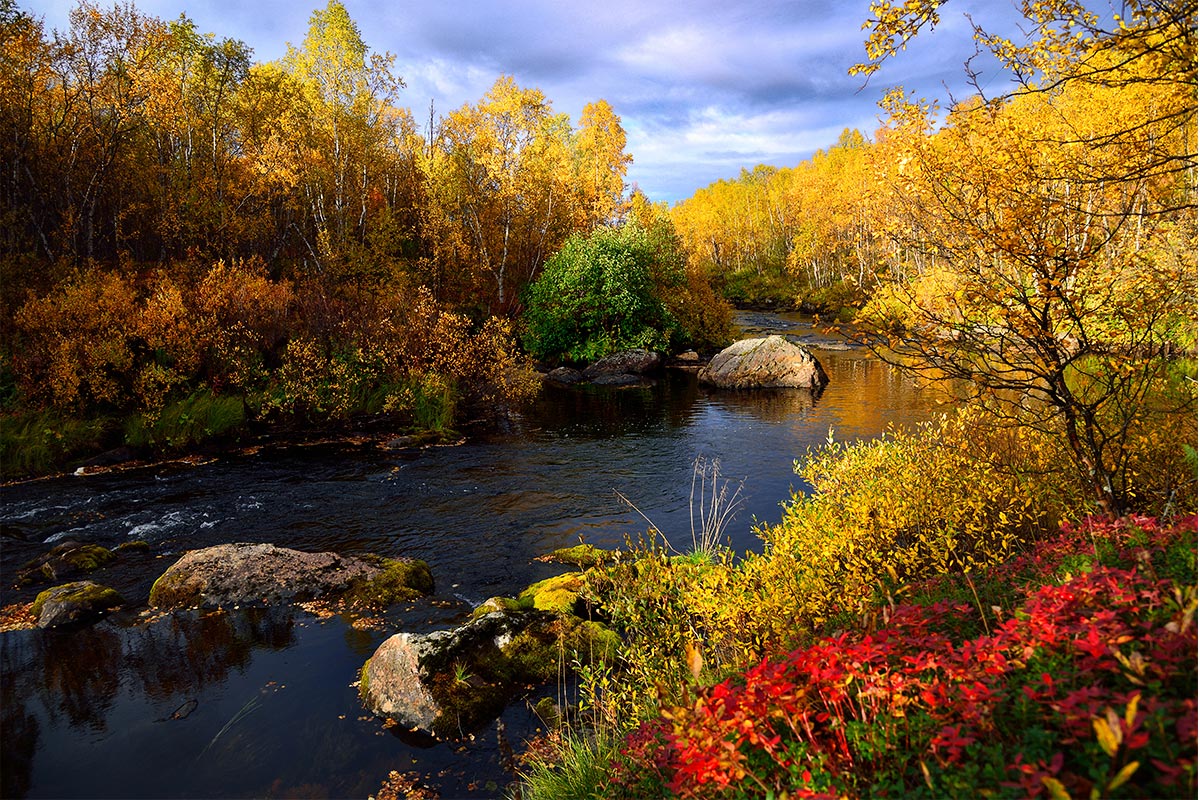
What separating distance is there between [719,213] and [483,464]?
8297cm

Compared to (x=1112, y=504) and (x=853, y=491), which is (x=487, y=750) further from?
(x=1112, y=504)

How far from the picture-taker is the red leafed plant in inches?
→ 98.1

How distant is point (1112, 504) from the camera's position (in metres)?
6.27

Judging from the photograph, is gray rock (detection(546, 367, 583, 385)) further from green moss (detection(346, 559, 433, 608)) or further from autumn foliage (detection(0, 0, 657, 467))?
green moss (detection(346, 559, 433, 608))

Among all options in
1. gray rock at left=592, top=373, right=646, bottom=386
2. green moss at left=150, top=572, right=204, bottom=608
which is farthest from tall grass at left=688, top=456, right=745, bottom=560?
gray rock at left=592, top=373, right=646, bottom=386

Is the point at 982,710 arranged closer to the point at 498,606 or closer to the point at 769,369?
the point at 498,606

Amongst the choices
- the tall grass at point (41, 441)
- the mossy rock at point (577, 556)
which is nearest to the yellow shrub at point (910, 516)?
the mossy rock at point (577, 556)

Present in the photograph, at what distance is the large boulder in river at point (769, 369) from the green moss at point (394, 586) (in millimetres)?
20113

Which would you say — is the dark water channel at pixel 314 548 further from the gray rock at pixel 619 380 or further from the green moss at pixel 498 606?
the gray rock at pixel 619 380

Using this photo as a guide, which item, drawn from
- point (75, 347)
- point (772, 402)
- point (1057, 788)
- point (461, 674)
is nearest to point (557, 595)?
point (461, 674)

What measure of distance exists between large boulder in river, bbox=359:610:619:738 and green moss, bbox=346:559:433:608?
1.77m

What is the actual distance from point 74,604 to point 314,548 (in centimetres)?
357

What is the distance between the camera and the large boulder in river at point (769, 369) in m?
27.4

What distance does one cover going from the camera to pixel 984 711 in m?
2.90
